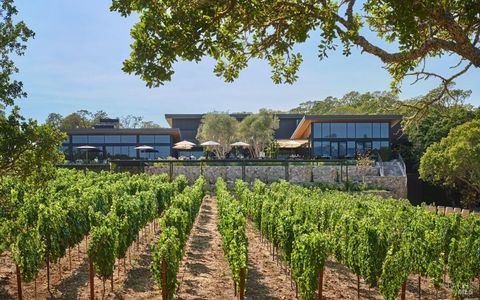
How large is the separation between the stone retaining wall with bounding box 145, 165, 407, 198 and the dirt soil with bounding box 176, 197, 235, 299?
1555cm

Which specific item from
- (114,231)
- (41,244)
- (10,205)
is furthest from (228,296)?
(10,205)

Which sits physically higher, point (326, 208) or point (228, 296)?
point (326, 208)

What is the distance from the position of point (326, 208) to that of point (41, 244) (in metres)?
7.35

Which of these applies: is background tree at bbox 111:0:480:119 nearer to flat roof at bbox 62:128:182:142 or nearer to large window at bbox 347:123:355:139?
large window at bbox 347:123:355:139

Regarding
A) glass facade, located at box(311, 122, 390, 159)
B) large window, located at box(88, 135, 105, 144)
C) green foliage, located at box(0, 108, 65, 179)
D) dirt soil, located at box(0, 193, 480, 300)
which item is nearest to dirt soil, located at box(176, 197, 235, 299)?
dirt soil, located at box(0, 193, 480, 300)

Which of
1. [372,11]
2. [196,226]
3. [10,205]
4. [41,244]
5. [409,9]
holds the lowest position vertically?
[196,226]

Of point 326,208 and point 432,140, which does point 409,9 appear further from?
point 432,140

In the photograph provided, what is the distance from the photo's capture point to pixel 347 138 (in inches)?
1491

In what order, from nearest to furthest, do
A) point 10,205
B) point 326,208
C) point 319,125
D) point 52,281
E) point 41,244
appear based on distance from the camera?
point 10,205, point 41,244, point 52,281, point 326,208, point 319,125

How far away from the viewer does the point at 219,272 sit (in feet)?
33.8

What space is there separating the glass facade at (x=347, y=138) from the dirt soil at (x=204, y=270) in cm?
2363

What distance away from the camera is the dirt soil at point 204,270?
8805 mm

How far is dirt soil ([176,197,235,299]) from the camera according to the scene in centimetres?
880

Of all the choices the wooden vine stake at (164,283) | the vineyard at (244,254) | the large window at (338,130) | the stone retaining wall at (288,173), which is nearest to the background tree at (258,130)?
the large window at (338,130)
